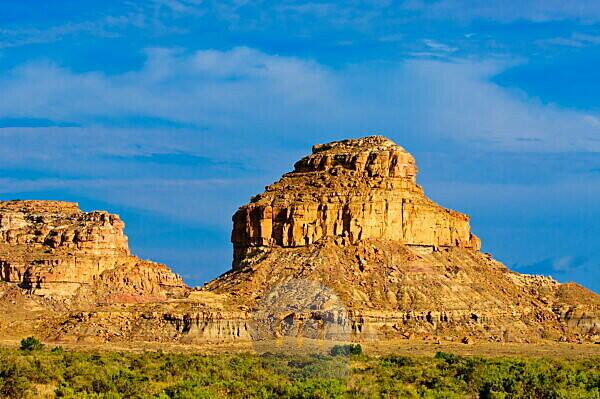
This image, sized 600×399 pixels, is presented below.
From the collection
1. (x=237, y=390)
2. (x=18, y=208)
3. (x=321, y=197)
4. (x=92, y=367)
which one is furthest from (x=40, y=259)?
(x=237, y=390)

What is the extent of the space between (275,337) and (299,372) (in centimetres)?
1359

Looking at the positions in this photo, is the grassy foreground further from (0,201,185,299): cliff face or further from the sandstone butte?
(0,201,185,299): cliff face

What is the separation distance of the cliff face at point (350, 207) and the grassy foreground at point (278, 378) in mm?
42379

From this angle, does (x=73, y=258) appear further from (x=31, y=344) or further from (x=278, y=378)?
(x=278, y=378)

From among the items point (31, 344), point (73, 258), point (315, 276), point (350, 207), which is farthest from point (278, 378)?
point (73, 258)

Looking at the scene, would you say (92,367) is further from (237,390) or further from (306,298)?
(306,298)

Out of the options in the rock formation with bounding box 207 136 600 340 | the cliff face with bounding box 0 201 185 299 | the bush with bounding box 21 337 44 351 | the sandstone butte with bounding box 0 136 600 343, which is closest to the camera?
the bush with bounding box 21 337 44 351

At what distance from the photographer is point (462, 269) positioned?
119 meters

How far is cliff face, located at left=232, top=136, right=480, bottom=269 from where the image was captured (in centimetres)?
11662

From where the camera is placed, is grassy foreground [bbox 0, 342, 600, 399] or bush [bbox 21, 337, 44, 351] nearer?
grassy foreground [bbox 0, 342, 600, 399]

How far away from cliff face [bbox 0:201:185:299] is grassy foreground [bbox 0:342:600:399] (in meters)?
39.7

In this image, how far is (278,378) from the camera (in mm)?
61719

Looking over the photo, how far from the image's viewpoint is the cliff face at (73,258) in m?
113

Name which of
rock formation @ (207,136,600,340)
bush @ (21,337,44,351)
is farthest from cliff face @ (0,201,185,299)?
bush @ (21,337,44,351)
